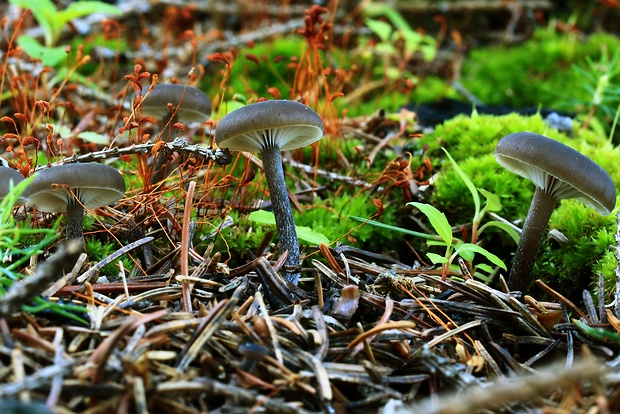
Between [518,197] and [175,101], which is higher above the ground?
[175,101]

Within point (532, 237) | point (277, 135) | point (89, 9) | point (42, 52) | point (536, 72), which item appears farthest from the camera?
point (536, 72)

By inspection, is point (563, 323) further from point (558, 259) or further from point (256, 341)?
point (256, 341)

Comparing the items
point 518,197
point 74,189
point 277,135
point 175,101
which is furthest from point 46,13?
point 518,197

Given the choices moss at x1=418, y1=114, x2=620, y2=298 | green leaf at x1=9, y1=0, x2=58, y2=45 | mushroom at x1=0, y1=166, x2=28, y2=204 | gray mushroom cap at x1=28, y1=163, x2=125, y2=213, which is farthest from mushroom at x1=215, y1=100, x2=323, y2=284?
green leaf at x1=9, y1=0, x2=58, y2=45

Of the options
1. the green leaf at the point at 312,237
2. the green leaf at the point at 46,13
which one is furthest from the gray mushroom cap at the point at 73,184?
the green leaf at the point at 46,13

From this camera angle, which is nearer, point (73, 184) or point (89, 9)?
point (73, 184)

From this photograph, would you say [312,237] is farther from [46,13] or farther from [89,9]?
[46,13]

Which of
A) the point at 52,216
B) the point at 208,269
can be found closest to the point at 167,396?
the point at 208,269

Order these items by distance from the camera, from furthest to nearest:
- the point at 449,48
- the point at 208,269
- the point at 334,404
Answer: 1. the point at 449,48
2. the point at 208,269
3. the point at 334,404
